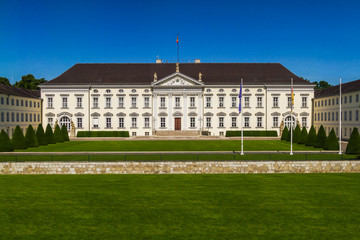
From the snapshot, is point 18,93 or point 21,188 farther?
point 18,93

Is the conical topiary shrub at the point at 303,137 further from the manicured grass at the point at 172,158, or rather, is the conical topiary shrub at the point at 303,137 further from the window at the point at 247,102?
the window at the point at 247,102

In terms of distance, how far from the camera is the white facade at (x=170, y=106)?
68.3 meters

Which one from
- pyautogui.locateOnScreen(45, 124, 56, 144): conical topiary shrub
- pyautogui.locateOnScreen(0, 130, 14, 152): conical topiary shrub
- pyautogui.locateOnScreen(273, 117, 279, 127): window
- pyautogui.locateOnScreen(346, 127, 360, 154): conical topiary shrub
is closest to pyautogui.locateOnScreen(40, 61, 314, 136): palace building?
pyautogui.locateOnScreen(273, 117, 279, 127): window

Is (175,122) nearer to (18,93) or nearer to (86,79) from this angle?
(86,79)

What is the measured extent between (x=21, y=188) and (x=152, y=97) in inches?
1926

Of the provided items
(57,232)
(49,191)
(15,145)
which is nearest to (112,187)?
(49,191)

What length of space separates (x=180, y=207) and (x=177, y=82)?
53.0 metres

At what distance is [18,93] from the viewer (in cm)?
6128

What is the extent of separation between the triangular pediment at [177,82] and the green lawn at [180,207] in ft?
147

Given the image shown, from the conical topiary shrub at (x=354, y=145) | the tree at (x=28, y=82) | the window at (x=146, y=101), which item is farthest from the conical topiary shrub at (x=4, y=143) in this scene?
the tree at (x=28, y=82)

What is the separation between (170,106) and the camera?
6881 centimetres

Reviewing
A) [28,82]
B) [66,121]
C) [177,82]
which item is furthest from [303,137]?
[28,82]

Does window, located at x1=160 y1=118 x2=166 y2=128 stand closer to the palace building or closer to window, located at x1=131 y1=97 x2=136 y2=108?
the palace building

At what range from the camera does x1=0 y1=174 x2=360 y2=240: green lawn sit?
1326 centimetres
